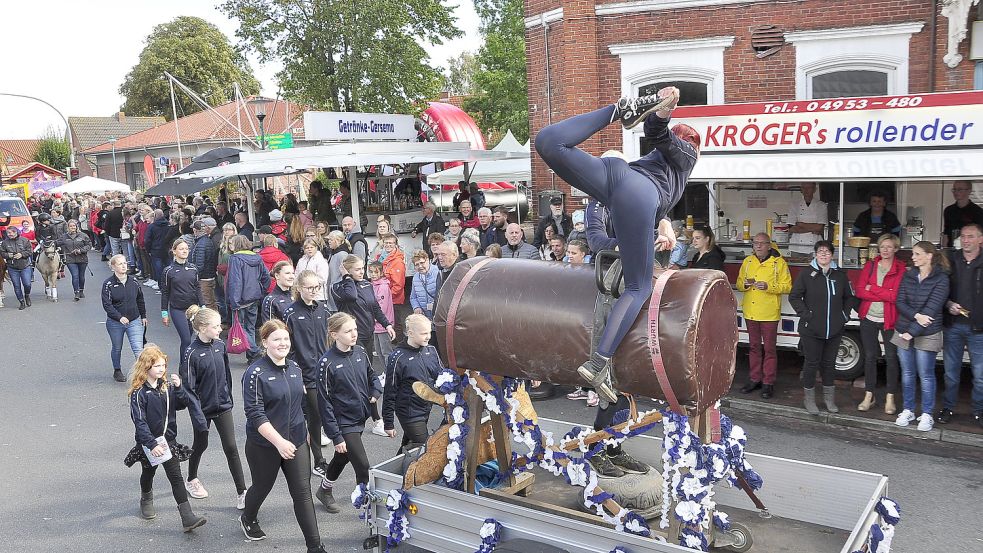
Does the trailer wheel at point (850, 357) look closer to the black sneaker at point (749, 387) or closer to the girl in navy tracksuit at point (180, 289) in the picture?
the black sneaker at point (749, 387)

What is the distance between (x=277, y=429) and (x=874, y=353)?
20.3 feet

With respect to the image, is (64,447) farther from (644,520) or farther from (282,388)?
(644,520)

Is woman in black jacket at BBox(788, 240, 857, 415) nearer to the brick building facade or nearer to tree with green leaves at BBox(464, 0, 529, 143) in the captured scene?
the brick building facade

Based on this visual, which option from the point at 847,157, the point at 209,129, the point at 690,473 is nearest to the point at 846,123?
the point at 847,157

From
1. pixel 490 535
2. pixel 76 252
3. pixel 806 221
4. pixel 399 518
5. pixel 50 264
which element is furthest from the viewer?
pixel 50 264

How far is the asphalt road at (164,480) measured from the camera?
20.7ft

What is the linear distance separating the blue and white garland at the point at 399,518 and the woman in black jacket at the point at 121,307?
241 inches

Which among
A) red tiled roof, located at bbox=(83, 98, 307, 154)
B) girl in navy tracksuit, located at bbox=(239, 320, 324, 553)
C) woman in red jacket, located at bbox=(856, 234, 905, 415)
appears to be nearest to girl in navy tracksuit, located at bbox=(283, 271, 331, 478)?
girl in navy tracksuit, located at bbox=(239, 320, 324, 553)

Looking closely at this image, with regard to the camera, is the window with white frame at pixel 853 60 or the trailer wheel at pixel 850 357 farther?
the window with white frame at pixel 853 60

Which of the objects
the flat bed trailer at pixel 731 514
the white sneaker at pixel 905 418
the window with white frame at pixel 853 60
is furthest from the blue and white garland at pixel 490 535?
the window with white frame at pixel 853 60

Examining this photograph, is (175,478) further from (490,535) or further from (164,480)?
(490,535)

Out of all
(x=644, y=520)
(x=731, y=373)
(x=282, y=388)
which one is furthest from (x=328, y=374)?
(x=731, y=373)

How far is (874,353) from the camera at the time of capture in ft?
28.3

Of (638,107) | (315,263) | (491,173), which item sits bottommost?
(315,263)
